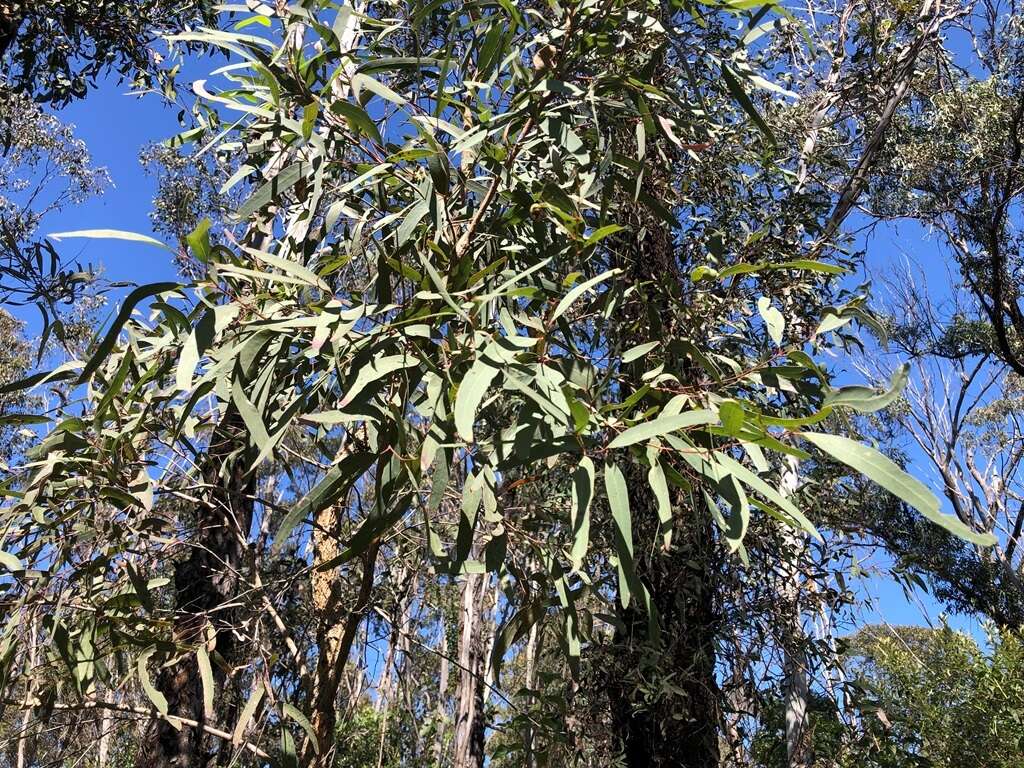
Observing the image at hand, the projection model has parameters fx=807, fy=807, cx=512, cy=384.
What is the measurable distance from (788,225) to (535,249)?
1.65m

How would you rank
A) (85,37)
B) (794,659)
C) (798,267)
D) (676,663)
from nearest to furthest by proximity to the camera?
(798,267) < (676,663) < (794,659) < (85,37)

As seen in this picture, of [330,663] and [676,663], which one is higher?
[676,663]

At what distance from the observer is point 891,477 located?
778 millimetres

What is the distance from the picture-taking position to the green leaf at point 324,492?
989 millimetres

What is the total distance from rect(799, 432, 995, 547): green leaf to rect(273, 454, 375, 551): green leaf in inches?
22.4

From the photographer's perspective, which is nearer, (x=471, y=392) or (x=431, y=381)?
(x=471, y=392)

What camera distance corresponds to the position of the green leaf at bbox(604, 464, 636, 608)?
917 mm

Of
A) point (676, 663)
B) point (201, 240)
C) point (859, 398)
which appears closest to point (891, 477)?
point (859, 398)

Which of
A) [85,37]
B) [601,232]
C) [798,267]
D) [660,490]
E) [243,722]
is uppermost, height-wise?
[85,37]

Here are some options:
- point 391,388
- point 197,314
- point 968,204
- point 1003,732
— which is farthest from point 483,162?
point 968,204

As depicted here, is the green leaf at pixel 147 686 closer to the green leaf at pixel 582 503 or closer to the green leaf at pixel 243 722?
the green leaf at pixel 243 722

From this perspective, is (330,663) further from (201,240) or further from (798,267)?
(798,267)

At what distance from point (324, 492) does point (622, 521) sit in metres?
0.39

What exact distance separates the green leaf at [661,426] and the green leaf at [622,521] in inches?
2.4
